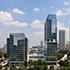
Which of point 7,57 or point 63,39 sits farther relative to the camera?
point 63,39

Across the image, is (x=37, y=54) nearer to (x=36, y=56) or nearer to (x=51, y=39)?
(x=36, y=56)

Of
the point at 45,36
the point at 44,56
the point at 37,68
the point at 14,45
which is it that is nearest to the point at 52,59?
the point at 44,56

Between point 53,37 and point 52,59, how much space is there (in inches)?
39.6

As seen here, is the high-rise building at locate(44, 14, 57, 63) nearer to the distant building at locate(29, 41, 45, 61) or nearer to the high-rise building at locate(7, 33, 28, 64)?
the distant building at locate(29, 41, 45, 61)

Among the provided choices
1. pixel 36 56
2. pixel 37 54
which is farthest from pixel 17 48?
pixel 37 54

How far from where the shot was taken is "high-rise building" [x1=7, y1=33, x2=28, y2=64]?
29.7 feet


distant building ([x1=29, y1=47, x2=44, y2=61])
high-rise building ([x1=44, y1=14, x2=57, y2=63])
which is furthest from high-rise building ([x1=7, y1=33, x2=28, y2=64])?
high-rise building ([x1=44, y1=14, x2=57, y2=63])

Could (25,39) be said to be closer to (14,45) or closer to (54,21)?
(14,45)

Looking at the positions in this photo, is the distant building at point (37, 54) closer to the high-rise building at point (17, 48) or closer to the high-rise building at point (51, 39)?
the high-rise building at point (51, 39)

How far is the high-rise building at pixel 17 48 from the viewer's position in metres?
9.05

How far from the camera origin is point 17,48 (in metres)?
9.12

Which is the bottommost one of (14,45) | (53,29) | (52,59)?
(52,59)

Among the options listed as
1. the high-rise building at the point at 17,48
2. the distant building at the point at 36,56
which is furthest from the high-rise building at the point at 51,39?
the high-rise building at the point at 17,48

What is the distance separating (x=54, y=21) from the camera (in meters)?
9.92
